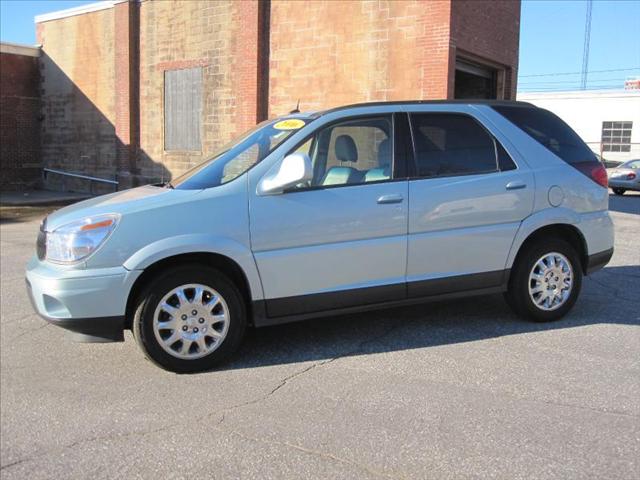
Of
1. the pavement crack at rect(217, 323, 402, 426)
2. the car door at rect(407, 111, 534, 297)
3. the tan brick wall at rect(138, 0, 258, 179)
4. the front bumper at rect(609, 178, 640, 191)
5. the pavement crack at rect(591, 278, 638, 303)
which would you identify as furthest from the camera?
the front bumper at rect(609, 178, 640, 191)

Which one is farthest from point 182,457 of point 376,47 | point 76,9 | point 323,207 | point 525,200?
point 76,9

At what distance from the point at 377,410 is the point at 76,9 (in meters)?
22.2

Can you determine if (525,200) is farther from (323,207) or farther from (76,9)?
(76,9)

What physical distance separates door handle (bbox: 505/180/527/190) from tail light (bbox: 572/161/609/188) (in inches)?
26.3

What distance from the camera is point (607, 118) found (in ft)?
112

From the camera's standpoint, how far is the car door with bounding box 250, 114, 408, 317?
4.53 metres

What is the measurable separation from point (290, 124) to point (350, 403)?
2315mm

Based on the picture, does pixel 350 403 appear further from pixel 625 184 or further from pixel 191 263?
pixel 625 184

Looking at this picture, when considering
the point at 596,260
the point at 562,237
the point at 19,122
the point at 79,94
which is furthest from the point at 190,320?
the point at 19,122

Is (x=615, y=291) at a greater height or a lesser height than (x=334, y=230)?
lesser

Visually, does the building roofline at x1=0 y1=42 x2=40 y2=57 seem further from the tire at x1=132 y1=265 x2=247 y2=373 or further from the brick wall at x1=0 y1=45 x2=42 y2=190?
the tire at x1=132 y1=265 x2=247 y2=373

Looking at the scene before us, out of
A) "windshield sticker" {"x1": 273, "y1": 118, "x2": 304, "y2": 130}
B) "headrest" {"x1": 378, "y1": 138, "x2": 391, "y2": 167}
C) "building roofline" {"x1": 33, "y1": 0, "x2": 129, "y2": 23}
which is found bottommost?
"headrest" {"x1": 378, "y1": 138, "x2": 391, "y2": 167}

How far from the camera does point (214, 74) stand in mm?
18156

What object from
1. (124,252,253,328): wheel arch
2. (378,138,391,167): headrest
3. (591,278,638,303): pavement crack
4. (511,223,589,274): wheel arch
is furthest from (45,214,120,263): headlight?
(591,278,638,303): pavement crack
